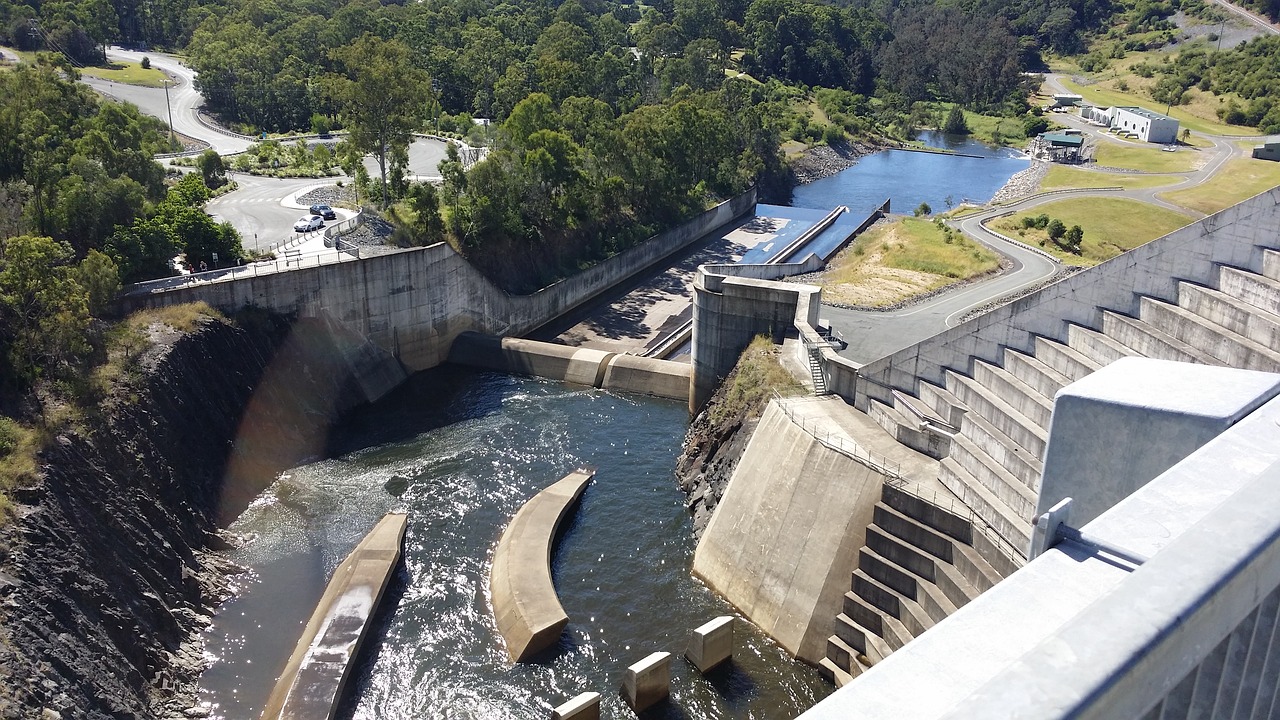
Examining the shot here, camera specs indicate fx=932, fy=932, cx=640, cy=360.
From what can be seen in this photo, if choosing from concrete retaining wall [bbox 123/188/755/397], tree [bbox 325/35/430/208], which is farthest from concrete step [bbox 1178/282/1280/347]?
tree [bbox 325/35/430/208]

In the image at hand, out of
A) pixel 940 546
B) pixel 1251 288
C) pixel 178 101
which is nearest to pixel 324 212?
pixel 940 546

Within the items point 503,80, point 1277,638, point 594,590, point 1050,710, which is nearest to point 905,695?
point 1050,710

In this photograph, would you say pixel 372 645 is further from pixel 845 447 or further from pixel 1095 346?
pixel 1095 346

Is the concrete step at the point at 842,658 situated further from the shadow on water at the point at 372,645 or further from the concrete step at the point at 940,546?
the shadow on water at the point at 372,645

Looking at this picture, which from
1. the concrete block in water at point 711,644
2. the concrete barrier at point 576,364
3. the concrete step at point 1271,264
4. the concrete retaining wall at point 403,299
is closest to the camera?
the concrete step at point 1271,264

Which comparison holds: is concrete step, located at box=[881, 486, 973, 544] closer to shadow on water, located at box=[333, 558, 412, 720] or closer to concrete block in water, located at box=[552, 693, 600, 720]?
concrete block in water, located at box=[552, 693, 600, 720]

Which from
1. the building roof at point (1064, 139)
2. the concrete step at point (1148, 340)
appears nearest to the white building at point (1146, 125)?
the building roof at point (1064, 139)
